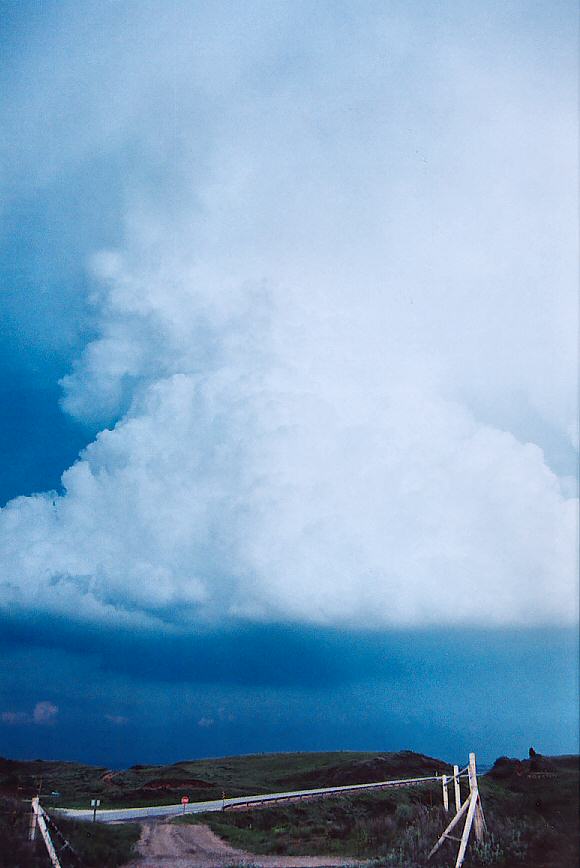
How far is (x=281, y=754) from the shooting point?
247ft

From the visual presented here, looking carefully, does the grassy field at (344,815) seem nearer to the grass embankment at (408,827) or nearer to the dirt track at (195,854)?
the grass embankment at (408,827)

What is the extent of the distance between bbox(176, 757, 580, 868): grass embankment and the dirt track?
86cm

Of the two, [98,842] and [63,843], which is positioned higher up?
[63,843]

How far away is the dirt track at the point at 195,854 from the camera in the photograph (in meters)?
18.1

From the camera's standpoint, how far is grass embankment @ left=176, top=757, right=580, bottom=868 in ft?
49.7

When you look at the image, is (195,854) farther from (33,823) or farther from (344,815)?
(344,815)

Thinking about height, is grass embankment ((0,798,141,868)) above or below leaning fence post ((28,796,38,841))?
below

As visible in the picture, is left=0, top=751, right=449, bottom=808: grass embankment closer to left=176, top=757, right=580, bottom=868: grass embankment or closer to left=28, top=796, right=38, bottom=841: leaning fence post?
left=176, top=757, right=580, bottom=868: grass embankment

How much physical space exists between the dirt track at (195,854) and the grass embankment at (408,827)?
→ 0.86 metres

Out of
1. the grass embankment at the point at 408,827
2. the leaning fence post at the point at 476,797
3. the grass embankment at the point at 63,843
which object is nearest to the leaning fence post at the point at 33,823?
the grass embankment at the point at 63,843

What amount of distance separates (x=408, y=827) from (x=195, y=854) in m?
6.32

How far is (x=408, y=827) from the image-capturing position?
19.8m

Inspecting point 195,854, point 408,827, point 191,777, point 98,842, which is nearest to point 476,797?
point 408,827

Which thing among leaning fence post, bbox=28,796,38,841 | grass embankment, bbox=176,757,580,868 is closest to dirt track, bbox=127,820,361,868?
grass embankment, bbox=176,757,580,868
